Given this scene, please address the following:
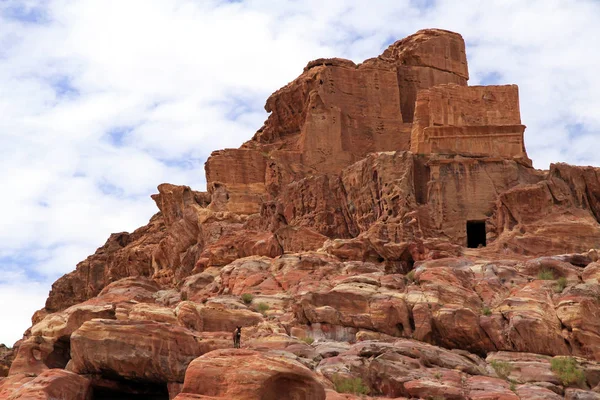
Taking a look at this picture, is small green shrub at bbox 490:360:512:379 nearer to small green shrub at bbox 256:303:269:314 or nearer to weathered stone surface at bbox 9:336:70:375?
small green shrub at bbox 256:303:269:314

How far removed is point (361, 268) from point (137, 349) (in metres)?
14.1

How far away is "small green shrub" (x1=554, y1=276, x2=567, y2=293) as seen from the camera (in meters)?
51.5

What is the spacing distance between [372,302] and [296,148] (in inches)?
1032

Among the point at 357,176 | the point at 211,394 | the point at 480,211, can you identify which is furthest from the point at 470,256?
the point at 211,394

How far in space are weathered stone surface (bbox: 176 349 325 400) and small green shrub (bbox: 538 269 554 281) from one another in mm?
18807

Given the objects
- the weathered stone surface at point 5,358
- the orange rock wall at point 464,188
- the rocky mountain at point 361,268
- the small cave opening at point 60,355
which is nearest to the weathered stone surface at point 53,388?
the rocky mountain at point 361,268

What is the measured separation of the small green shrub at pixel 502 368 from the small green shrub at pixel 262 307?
10112 millimetres

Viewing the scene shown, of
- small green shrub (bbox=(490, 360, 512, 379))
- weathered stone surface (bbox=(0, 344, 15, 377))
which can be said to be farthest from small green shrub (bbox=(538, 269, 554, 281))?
weathered stone surface (bbox=(0, 344, 15, 377))

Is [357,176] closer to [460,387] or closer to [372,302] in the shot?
[372,302]

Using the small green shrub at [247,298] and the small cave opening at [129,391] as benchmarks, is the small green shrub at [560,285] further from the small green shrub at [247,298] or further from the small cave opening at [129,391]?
the small cave opening at [129,391]

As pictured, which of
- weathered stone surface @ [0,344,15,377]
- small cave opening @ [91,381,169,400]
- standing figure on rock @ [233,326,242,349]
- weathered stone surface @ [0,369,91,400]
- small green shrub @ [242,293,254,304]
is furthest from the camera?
weathered stone surface @ [0,344,15,377]

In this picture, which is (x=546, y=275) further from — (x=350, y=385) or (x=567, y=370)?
(x=350, y=385)

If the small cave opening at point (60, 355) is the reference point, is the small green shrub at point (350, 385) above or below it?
below

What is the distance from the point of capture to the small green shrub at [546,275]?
175 feet
